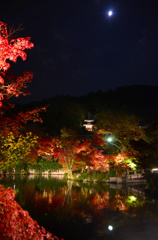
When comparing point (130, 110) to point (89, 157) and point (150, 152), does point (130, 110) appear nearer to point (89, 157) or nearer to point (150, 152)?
point (89, 157)

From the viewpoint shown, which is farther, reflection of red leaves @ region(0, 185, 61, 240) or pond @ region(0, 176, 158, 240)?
pond @ region(0, 176, 158, 240)

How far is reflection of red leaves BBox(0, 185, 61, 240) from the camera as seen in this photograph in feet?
22.5

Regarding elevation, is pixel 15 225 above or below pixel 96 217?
above

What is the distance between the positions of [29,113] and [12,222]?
161 inches

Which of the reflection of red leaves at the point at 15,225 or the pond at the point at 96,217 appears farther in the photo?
the pond at the point at 96,217

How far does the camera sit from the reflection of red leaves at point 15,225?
685 centimetres

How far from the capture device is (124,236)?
7.54 metres

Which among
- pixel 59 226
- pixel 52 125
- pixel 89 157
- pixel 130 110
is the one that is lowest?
pixel 59 226

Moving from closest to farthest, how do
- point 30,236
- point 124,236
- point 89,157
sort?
1. point 30,236
2. point 124,236
3. point 89,157

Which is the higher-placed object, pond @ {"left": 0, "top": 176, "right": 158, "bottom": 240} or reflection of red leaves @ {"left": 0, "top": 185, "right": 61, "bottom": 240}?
reflection of red leaves @ {"left": 0, "top": 185, "right": 61, "bottom": 240}

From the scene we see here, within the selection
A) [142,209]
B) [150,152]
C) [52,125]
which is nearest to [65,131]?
[52,125]

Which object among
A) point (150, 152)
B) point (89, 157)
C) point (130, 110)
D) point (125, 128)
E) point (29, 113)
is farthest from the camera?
point (130, 110)

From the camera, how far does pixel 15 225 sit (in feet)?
24.9

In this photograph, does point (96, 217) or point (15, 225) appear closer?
point (15, 225)
